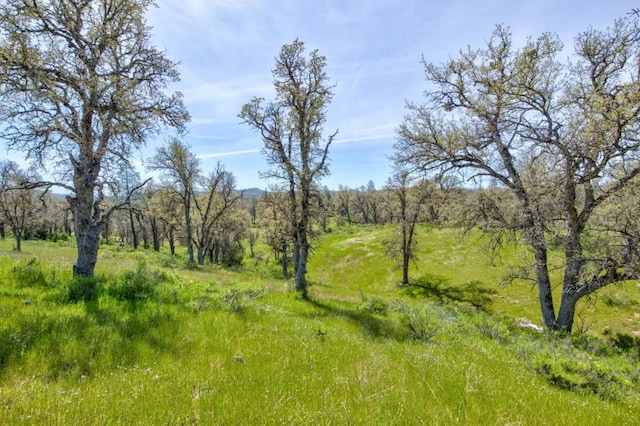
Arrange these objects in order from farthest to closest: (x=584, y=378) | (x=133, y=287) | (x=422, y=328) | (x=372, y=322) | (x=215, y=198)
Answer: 1. (x=215, y=198)
2. (x=372, y=322)
3. (x=422, y=328)
4. (x=133, y=287)
5. (x=584, y=378)

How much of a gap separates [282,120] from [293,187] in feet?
12.2

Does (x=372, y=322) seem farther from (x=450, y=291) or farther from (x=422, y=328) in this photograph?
(x=450, y=291)

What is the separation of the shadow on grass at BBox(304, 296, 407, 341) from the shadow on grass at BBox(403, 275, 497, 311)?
21.2m

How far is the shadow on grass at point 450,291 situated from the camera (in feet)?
98.1

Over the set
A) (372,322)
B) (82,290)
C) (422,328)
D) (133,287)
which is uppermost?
(82,290)

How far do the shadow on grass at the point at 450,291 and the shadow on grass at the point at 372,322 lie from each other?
69.5 ft

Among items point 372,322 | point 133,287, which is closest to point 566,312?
point 372,322

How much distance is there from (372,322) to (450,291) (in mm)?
26538

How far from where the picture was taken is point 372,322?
1034cm

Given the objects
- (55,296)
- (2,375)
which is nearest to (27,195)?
(55,296)

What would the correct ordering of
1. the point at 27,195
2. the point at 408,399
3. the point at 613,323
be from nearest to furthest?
the point at 408,399 → the point at 613,323 → the point at 27,195

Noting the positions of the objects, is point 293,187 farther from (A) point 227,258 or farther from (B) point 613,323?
(A) point 227,258

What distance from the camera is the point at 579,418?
4.18 metres

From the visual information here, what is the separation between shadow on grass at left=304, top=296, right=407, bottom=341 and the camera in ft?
A: 28.4
